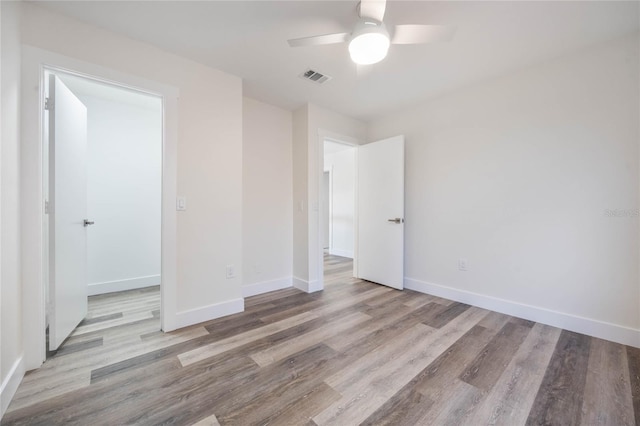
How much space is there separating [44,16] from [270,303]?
293cm

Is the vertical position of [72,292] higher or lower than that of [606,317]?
higher

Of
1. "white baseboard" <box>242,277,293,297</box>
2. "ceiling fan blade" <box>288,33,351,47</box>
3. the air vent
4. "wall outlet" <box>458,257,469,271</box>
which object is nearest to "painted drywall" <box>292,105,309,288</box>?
"white baseboard" <box>242,277,293,297</box>

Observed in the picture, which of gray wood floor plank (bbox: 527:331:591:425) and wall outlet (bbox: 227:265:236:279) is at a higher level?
wall outlet (bbox: 227:265:236:279)

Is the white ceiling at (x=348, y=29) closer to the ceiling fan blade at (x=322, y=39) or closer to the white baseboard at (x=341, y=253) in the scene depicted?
the ceiling fan blade at (x=322, y=39)

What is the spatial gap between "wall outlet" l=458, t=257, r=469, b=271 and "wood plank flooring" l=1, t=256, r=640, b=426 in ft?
1.72

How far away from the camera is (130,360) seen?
1731 millimetres

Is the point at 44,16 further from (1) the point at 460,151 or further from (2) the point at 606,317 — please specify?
(2) the point at 606,317

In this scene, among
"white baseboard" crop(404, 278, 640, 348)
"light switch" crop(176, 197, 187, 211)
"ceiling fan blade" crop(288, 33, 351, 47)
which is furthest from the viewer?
"light switch" crop(176, 197, 187, 211)

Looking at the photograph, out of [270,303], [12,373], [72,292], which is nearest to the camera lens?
[12,373]

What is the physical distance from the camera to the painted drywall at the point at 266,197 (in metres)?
3.06

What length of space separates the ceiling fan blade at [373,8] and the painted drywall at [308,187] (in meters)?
1.69

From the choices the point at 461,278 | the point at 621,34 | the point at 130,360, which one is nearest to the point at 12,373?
the point at 130,360

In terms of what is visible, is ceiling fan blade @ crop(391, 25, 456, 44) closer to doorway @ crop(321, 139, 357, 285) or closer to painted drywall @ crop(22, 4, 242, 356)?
painted drywall @ crop(22, 4, 242, 356)

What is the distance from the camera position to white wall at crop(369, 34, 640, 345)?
196cm
